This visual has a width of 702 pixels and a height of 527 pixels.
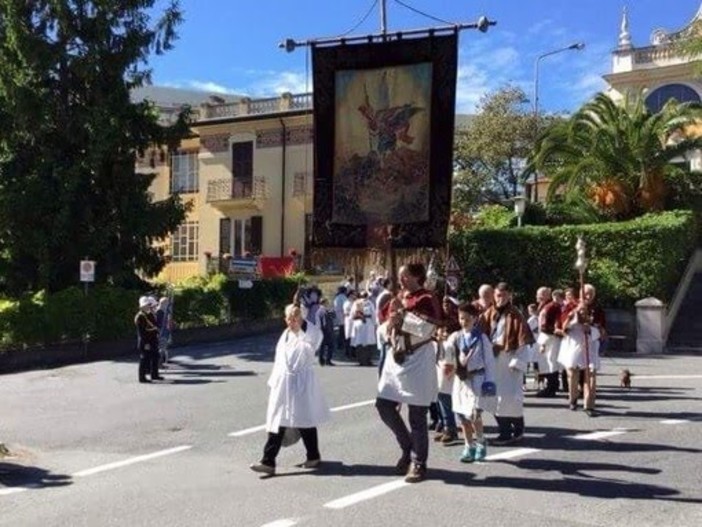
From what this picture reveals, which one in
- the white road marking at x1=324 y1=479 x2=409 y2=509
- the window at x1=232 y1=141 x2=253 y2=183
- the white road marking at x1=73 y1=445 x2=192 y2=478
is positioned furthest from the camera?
the window at x1=232 y1=141 x2=253 y2=183

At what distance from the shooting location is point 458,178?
4012 cm

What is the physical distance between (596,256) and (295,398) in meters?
17.9

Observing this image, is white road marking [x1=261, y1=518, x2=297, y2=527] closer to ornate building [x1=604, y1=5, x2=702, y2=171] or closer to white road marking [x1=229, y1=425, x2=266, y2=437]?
white road marking [x1=229, y1=425, x2=266, y2=437]

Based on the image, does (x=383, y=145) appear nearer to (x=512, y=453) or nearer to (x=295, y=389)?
(x=295, y=389)

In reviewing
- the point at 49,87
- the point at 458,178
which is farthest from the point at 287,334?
the point at 458,178

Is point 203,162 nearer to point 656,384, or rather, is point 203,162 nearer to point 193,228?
point 193,228

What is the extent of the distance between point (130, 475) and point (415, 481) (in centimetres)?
306

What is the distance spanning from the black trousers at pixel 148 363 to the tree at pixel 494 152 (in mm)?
22305

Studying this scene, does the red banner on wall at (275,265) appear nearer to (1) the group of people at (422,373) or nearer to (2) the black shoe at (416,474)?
(1) the group of people at (422,373)

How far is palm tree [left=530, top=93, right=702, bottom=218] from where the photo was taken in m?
28.1

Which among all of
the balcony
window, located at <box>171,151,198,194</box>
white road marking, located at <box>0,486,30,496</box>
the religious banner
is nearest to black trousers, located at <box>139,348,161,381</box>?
the religious banner

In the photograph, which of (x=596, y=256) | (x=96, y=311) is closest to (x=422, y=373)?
(x=96, y=311)

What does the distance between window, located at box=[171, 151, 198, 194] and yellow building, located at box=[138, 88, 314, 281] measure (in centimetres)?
5

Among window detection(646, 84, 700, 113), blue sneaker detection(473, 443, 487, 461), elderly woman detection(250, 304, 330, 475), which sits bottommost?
blue sneaker detection(473, 443, 487, 461)
